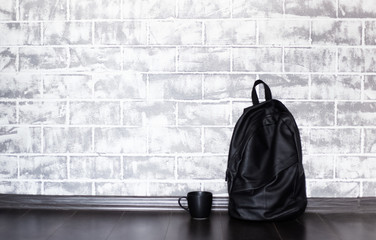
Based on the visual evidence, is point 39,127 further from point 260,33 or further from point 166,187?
point 260,33

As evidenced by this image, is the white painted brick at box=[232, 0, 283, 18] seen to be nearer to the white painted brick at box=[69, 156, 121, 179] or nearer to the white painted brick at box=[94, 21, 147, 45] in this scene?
the white painted brick at box=[94, 21, 147, 45]

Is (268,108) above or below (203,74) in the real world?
below

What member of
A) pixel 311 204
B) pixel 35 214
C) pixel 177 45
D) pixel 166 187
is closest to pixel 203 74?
pixel 177 45

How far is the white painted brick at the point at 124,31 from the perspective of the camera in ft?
7.04

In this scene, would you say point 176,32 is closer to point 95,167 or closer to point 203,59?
point 203,59

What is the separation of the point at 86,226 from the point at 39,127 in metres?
0.54

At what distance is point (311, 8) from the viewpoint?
213 centimetres

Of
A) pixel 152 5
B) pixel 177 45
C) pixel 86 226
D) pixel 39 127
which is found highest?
pixel 152 5

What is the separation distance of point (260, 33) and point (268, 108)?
35 cm

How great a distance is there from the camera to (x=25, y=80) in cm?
218

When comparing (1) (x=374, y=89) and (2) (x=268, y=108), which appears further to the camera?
(1) (x=374, y=89)

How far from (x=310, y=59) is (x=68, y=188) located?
118 centimetres

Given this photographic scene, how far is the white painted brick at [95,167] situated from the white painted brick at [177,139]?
0.20 m

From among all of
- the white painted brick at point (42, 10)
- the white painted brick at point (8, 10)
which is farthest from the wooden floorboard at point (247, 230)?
the white painted brick at point (8, 10)
